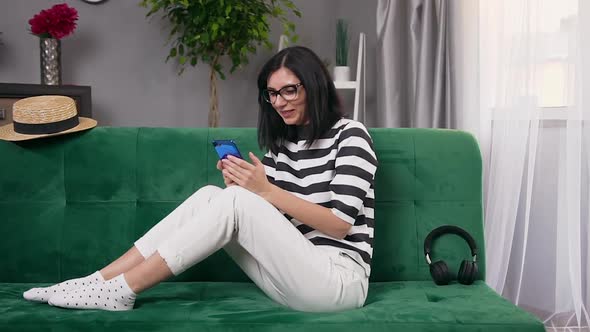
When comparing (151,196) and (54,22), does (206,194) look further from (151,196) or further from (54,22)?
(54,22)

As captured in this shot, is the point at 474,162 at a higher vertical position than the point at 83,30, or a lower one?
lower

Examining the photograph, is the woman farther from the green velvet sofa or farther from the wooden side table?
the wooden side table

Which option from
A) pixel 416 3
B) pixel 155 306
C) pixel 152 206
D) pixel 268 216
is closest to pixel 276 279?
pixel 268 216

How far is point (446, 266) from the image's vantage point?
2.02 m

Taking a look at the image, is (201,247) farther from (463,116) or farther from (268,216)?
(463,116)

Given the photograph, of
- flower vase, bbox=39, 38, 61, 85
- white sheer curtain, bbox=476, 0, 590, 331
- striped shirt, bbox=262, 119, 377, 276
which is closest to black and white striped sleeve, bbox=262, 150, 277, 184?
striped shirt, bbox=262, 119, 377, 276

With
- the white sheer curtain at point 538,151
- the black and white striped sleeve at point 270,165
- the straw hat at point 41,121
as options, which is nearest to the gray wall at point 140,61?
the white sheer curtain at point 538,151

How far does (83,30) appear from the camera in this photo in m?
4.05

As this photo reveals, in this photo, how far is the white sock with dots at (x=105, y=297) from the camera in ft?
5.48

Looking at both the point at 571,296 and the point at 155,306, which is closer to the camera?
the point at 155,306

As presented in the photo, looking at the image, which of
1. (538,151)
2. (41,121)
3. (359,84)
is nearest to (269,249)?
(41,121)

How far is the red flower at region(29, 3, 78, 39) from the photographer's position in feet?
11.8

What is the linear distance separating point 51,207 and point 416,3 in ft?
6.74

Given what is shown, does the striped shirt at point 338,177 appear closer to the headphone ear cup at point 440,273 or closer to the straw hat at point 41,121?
the headphone ear cup at point 440,273
